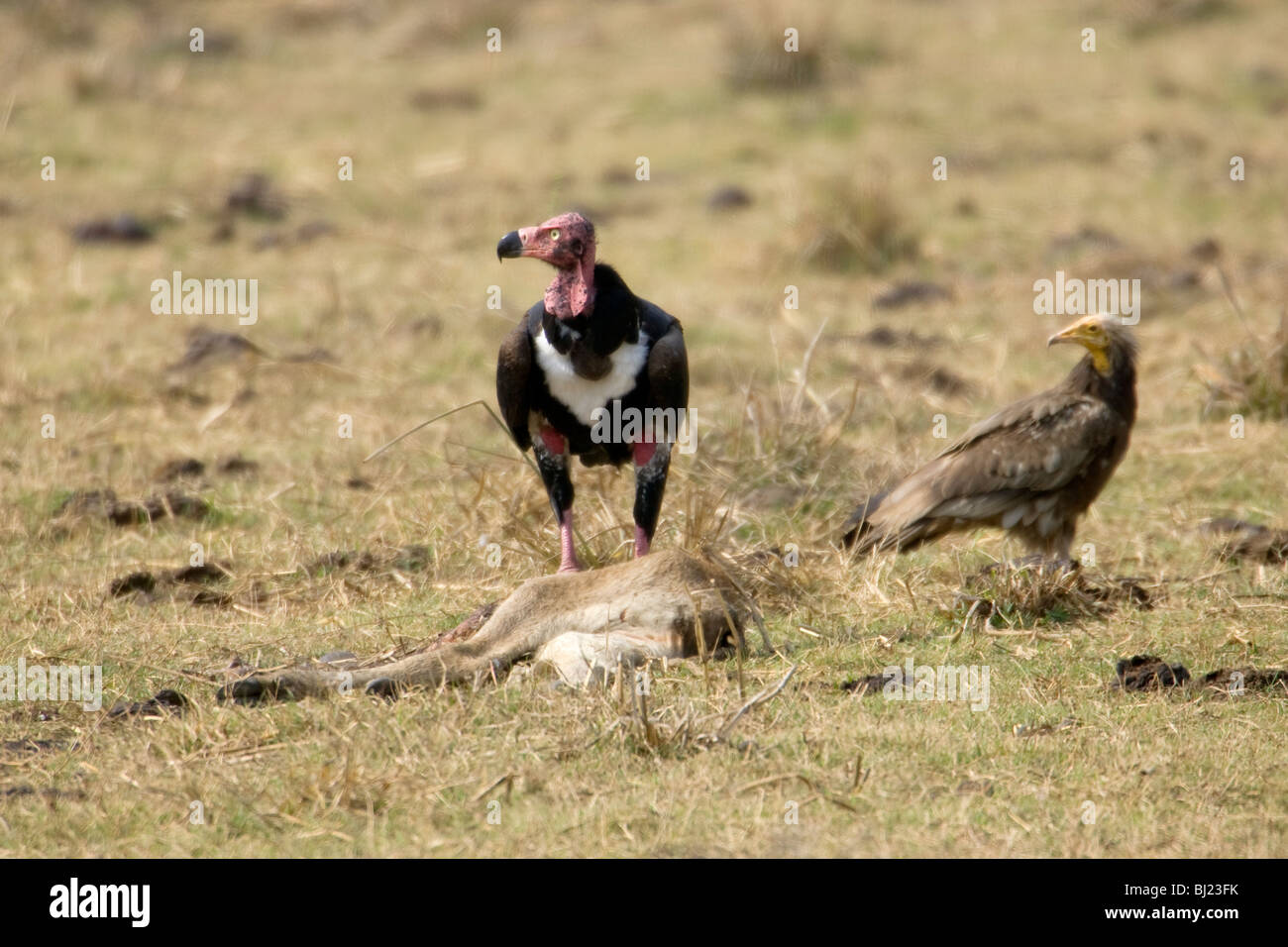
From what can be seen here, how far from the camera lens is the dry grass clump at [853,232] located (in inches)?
447

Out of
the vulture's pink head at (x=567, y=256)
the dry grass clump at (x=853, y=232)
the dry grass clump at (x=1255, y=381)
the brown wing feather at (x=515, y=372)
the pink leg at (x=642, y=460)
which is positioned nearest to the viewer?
the vulture's pink head at (x=567, y=256)

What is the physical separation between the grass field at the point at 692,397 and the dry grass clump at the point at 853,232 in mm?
30

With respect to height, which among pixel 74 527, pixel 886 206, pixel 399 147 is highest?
pixel 399 147

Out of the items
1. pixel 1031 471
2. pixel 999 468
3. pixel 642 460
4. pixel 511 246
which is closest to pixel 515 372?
pixel 511 246

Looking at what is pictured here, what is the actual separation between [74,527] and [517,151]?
24.8 feet

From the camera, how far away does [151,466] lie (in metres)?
A: 7.81

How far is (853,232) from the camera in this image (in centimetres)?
1135

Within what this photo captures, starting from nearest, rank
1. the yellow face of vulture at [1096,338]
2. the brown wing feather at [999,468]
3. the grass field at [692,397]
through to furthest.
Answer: the grass field at [692,397] → the brown wing feather at [999,468] → the yellow face of vulture at [1096,338]

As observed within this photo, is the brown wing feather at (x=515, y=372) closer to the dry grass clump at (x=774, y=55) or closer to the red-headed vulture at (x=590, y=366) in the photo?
the red-headed vulture at (x=590, y=366)

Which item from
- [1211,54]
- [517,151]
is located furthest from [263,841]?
[1211,54]

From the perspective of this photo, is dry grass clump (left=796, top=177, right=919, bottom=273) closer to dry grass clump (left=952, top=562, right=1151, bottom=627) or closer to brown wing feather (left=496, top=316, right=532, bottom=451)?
dry grass clump (left=952, top=562, right=1151, bottom=627)

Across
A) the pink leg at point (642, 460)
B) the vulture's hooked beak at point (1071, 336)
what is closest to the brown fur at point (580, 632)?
the pink leg at point (642, 460)

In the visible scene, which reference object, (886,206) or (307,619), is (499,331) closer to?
(886,206)

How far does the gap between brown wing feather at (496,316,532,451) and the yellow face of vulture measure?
232cm
